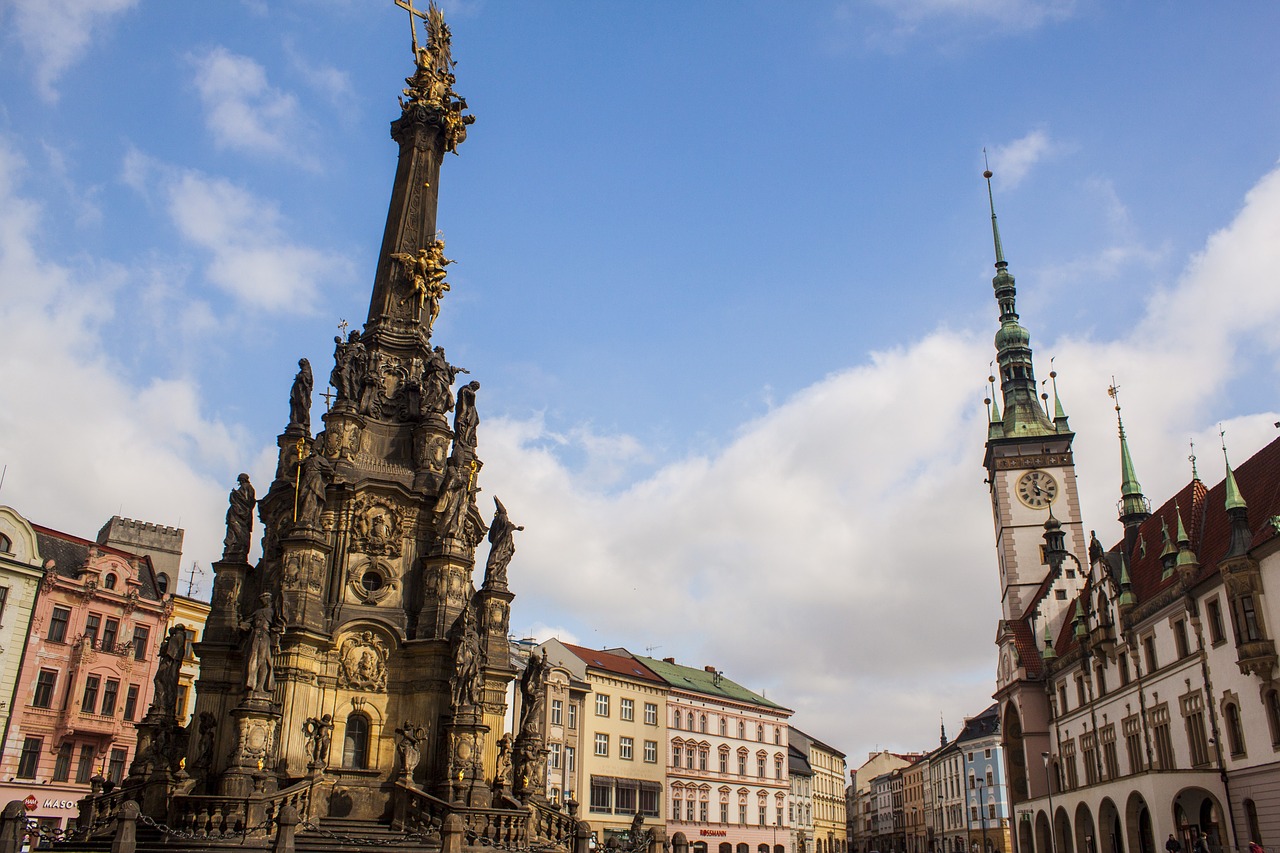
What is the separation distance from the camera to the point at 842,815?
100125mm

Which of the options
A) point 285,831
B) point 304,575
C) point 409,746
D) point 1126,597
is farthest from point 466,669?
point 1126,597

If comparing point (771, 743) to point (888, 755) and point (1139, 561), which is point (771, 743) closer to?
point (1139, 561)

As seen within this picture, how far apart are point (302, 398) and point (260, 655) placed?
26.7 ft

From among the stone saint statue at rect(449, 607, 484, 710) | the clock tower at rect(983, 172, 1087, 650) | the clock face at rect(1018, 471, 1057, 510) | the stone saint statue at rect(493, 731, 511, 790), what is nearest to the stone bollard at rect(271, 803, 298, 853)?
the stone saint statue at rect(449, 607, 484, 710)

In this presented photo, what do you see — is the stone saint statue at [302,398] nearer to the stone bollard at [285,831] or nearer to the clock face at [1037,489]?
A: the stone bollard at [285,831]

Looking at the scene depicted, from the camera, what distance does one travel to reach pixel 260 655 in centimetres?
2147

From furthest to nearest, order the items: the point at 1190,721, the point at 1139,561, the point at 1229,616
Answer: the point at 1139,561, the point at 1190,721, the point at 1229,616

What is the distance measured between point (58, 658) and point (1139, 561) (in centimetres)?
4472

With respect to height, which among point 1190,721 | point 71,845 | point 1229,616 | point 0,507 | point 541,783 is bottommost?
point 71,845

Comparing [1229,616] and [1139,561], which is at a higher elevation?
[1139,561]

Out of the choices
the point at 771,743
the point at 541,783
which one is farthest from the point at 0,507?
the point at 771,743

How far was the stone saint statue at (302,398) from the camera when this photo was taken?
89.0 feet

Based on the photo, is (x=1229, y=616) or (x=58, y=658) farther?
(x=58, y=658)

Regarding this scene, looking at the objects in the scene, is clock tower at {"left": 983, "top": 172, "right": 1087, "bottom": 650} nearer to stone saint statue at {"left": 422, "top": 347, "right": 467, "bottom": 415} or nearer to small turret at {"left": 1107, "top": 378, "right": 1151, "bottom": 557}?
small turret at {"left": 1107, "top": 378, "right": 1151, "bottom": 557}
